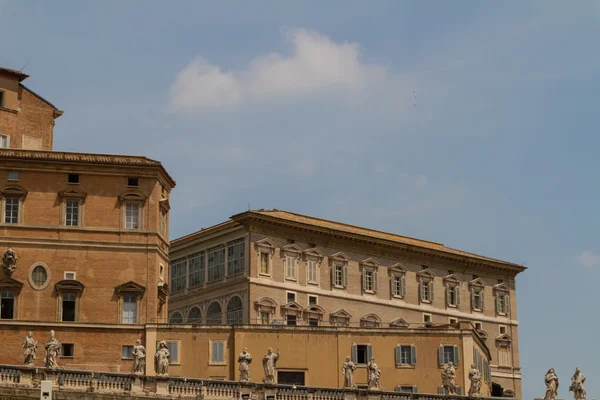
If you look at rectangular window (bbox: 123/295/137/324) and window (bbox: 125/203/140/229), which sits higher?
window (bbox: 125/203/140/229)

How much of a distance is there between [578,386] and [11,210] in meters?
34.5

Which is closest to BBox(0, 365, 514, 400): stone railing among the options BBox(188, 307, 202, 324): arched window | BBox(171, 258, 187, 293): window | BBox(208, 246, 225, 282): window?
BBox(208, 246, 225, 282): window

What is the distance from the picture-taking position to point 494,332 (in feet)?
391

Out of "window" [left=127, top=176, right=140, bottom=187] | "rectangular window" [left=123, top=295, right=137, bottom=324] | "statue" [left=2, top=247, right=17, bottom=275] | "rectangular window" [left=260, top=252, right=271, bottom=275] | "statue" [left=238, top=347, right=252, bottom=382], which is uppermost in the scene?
"window" [left=127, top=176, right=140, bottom=187]

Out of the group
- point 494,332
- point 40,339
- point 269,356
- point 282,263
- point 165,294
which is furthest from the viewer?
point 494,332

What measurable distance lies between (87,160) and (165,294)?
936cm

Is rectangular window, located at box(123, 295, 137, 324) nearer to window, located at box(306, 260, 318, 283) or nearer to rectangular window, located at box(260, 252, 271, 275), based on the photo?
rectangular window, located at box(260, 252, 271, 275)

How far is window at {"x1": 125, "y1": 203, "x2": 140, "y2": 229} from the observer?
80.6 meters

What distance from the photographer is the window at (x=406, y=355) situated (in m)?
83.3

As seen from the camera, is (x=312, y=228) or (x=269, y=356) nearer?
(x=269, y=356)

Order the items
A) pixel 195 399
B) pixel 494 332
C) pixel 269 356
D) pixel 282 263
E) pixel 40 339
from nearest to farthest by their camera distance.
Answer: pixel 195 399 → pixel 269 356 → pixel 40 339 → pixel 282 263 → pixel 494 332

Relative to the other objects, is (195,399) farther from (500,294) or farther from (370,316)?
(500,294)

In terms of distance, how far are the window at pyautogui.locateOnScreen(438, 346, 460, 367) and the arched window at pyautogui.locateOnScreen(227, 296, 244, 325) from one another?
17384mm

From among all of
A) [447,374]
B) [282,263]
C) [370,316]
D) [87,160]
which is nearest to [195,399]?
[447,374]
